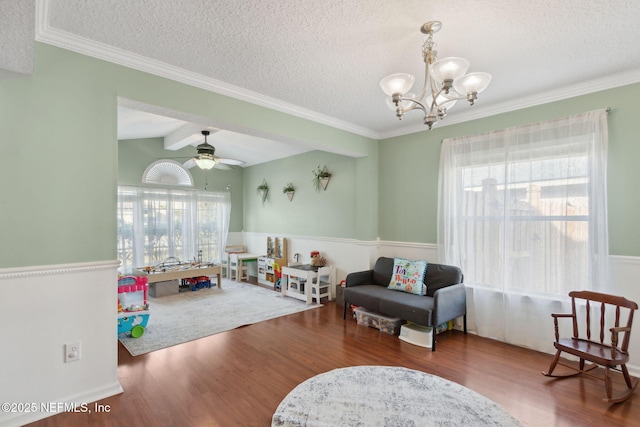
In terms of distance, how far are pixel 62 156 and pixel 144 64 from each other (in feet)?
3.23

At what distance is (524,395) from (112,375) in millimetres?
3272

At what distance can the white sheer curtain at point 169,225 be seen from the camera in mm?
5711

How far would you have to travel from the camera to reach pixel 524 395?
2373 mm

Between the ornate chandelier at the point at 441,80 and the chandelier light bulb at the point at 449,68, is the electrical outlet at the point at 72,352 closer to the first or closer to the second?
the ornate chandelier at the point at 441,80

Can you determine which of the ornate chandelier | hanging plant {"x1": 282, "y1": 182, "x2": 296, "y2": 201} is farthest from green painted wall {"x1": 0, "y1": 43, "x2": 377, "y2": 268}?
hanging plant {"x1": 282, "y1": 182, "x2": 296, "y2": 201}

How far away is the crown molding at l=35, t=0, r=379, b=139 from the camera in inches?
82.4

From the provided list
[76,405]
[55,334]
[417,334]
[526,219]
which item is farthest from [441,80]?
[76,405]

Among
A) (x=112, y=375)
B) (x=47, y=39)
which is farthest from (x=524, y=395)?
(x=47, y=39)

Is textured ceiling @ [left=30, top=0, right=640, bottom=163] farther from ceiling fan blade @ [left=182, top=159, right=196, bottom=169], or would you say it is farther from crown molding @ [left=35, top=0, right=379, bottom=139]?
ceiling fan blade @ [left=182, top=159, right=196, bottom=169]

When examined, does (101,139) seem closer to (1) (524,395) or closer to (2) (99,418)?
(2) (99,418)

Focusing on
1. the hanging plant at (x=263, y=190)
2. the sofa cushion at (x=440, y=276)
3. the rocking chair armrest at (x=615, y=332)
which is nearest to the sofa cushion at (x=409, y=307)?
the sofa cushion at (x=440, y=276)

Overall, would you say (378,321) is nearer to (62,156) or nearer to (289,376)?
(289,376)

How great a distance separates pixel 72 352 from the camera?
2.21m

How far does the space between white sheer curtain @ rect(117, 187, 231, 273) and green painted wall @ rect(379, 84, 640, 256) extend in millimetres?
4108
